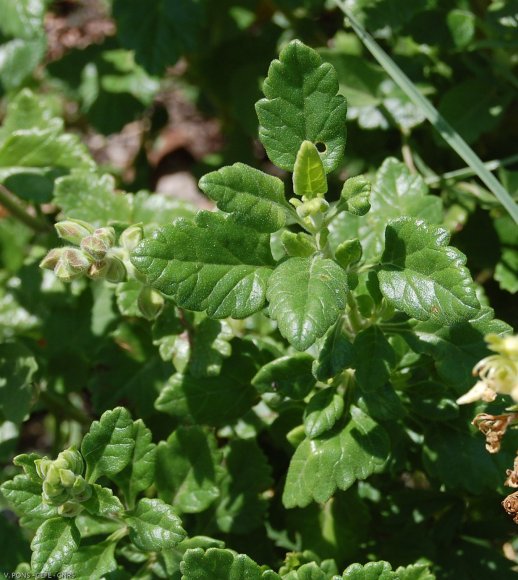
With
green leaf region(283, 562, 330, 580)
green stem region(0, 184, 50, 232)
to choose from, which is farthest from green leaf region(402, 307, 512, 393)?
green stem region(0, 184, 50, 232)

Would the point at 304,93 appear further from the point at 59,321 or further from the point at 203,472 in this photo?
the point at 59,321

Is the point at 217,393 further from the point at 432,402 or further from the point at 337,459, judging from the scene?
the point at 432,402

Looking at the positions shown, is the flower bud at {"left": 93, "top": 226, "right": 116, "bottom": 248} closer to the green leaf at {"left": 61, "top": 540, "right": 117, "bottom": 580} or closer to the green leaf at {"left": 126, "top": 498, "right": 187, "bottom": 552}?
the green leaf at {"left": 126, "top": 498, "right": 187, "bottom": 552}

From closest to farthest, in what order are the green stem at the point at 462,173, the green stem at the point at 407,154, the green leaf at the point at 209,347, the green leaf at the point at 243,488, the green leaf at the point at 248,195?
the green leaf at the point at 248,195 → the green leaf at the point at 209,347 → the green leaf at the point at 243,488 → the green stem at the point at 462,173 → the green stem at the point at 407,154

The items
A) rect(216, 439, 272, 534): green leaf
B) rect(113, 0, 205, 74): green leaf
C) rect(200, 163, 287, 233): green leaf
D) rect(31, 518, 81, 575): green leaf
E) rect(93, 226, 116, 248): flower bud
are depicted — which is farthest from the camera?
rect(113, 0, 205, 74): green leaf

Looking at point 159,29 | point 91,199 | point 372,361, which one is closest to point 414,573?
point 372,361

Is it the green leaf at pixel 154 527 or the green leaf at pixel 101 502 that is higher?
the green leaf at pixel 101 502

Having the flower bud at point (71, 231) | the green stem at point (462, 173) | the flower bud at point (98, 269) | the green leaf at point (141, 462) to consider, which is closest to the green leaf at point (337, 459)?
the green leaf at point (141, 462)

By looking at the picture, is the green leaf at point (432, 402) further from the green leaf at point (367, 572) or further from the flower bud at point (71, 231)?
the flower bud at point (71, 231)
